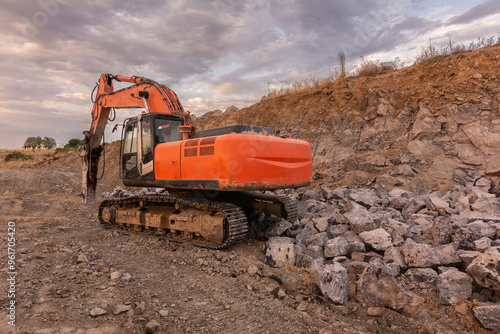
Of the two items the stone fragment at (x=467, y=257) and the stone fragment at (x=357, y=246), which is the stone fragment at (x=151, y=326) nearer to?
the stone fragment at (x=357, y=246)

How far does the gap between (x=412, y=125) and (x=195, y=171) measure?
8.08 m

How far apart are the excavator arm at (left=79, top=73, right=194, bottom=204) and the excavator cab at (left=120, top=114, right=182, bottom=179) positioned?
0.37 m

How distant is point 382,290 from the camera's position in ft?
11.2

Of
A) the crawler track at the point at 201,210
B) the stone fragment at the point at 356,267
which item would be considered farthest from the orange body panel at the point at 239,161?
the stone fragment at the point at 356,267

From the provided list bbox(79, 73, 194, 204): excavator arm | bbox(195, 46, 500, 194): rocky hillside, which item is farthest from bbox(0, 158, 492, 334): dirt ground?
bbox(195, 46, 500, 194): rocky hillside

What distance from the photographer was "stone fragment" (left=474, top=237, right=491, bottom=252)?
164 inches

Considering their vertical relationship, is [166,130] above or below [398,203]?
above

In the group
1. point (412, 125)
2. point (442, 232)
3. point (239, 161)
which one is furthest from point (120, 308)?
point (412, 125)

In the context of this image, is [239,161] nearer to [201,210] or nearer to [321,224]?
[201,210]

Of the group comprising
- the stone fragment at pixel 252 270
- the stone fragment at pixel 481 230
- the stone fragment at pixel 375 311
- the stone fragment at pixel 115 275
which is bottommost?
the stone fragment at pixel 375 311

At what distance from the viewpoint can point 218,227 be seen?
5.25 m

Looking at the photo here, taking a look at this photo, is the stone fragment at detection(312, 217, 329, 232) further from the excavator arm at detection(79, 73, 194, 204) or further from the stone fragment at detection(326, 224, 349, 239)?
the excavator arm at detection(79, 73, 194, 204)

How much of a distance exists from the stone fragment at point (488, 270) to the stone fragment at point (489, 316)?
0.43m

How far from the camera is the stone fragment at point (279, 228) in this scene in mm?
5641
